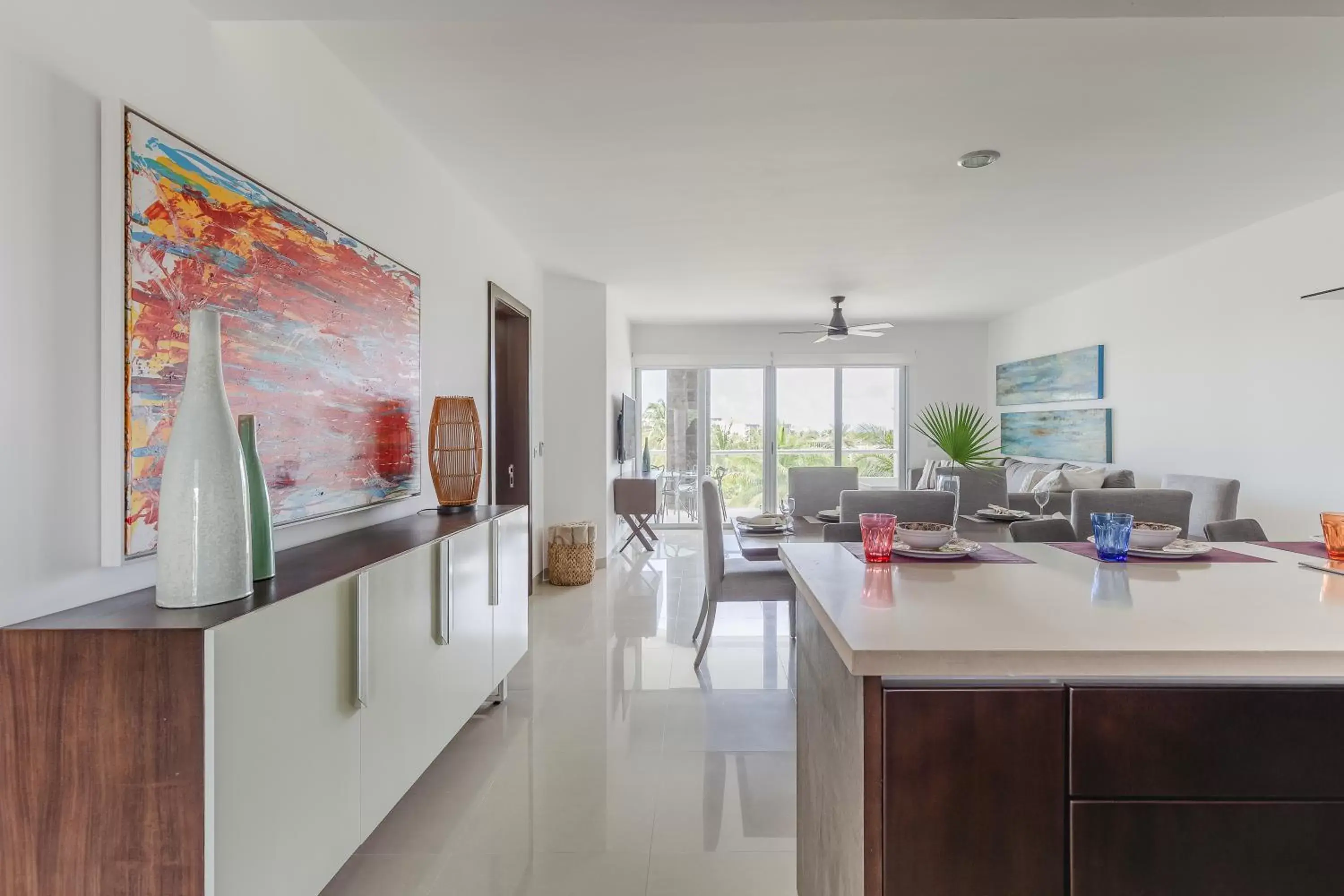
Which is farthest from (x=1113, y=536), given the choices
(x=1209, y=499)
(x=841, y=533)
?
(x=1209, y=499)

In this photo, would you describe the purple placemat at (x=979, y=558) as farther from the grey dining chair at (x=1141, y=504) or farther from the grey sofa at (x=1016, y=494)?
the grey sofa at (x=1016, y=494)

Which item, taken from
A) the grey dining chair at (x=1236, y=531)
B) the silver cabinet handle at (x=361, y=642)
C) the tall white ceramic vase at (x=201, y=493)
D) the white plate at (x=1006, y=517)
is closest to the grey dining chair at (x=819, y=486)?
the white plate at (x=1006, y=517)

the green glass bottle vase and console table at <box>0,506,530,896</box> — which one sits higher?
the green glass bottle vase

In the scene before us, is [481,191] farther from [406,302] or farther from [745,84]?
[745,84]

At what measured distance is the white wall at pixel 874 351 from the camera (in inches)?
313

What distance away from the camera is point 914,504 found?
122 inches

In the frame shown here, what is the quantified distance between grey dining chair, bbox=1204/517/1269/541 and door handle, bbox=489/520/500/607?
2685mm

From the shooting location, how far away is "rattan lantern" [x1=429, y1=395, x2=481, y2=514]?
2.87m

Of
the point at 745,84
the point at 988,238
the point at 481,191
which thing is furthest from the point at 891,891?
the point at 988,238

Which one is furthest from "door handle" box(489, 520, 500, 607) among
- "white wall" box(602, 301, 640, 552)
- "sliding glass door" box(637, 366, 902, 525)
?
"sliding glass door" box(637, 366, 902, 525)

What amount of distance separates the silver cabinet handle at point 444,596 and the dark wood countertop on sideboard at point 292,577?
0.19 feet

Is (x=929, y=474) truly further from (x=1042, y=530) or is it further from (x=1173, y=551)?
(x=1173, y=551)

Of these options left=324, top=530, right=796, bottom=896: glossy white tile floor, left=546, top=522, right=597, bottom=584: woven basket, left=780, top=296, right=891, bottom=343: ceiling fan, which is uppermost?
left=780, top=296, right=891, bottom=343: ceiling fan

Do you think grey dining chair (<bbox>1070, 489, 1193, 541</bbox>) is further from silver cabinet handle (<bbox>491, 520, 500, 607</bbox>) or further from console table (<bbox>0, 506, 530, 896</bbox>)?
console table (<bbox>0, 506, 530, 896</bbox>)
